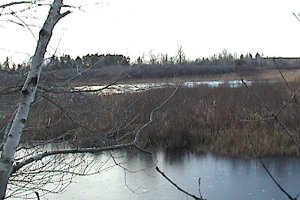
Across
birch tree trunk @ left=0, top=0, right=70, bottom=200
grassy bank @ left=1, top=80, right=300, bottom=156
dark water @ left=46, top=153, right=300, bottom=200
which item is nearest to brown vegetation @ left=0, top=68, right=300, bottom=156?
grassy bank @ left=1, top=80, right=300, bottom=156

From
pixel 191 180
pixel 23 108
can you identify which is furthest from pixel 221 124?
pixel 23 108

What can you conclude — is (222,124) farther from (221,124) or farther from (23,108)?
(23,108)

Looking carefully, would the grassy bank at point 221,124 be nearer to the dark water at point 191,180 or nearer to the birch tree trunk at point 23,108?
the dark water at point 191,180

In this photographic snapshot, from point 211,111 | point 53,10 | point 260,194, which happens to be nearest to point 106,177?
point 260,194

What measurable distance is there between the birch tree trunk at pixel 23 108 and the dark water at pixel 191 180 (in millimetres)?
3880

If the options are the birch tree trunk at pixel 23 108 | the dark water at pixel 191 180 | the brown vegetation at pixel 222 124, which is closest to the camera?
the birch tree trunk at pixel 23 108

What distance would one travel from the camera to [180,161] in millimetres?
7148

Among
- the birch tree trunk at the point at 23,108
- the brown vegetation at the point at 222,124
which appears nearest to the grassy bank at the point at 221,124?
the brown vegetation at the point at 222,124

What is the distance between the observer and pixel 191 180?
20.1 feet

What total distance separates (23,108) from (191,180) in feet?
17.5

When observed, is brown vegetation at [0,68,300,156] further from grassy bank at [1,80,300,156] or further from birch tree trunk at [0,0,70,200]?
birch tree trunk at [0,0,70,200]

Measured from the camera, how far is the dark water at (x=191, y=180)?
5.54m

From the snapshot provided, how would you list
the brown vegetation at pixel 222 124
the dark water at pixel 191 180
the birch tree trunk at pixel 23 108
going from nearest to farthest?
the birch tree trunk at pixel 23 108 < the dark water at pixel 191 180 < the brown vegetation at pixel 222 124

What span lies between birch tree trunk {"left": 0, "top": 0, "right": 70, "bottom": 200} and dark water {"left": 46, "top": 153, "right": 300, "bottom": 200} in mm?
3880
